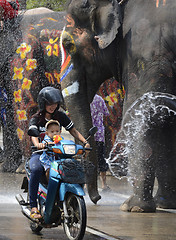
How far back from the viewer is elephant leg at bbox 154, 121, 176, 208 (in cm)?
785

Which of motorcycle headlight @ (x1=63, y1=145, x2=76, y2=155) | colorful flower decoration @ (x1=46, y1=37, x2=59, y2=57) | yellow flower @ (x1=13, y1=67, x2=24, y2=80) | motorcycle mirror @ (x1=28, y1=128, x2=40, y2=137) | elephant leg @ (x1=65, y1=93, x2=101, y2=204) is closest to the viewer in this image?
motorcycle headlight @ (x1=63, y1=145, x2=76, y2=155)

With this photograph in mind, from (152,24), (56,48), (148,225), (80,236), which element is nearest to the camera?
(80,236)

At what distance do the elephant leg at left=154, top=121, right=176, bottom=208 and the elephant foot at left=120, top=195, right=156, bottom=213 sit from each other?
522mm

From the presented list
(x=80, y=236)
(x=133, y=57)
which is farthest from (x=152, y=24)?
(x=80, y=236)

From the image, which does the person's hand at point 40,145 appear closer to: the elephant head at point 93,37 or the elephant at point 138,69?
the elephant at point 138,69

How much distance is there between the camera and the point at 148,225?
20.8 feet

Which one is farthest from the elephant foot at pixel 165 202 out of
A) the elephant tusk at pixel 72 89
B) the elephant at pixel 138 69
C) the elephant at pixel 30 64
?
the elephant at pixel 30 64

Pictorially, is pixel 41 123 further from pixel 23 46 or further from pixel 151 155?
pixel 23 46

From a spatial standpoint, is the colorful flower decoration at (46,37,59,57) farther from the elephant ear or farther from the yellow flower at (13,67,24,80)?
the elephant ear

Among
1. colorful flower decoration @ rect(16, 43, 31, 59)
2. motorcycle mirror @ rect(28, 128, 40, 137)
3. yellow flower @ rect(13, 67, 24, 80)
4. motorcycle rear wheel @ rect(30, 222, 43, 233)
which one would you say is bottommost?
motorcycle rear wheel @ rect(30, 222, 43, 233)

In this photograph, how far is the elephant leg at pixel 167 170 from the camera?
7.85 m

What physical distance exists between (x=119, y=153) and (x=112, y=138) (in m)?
0.31

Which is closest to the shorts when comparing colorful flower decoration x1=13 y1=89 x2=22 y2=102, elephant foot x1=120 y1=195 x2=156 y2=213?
colorful flower decoration x1=13 y1=89 x2=22 y2=102

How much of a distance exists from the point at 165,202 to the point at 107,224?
5.33 ft
